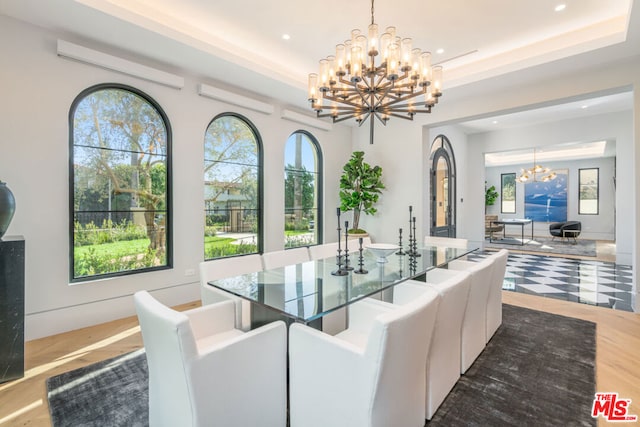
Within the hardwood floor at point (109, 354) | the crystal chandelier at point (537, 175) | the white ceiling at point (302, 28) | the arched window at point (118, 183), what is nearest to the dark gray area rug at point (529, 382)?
the hardwood floor at point (109, 354)

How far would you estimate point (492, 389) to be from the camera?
2082 mm

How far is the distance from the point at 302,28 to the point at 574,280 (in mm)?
5713

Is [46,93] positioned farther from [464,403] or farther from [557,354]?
[557,354]

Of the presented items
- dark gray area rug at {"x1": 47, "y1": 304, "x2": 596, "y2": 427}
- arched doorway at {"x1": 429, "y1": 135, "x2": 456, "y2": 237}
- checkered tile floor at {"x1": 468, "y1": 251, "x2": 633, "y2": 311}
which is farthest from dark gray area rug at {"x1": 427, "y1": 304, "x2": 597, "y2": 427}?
arched doorway at {"x1": 429, "y1": 135, "x2": 456, "y2": 237}

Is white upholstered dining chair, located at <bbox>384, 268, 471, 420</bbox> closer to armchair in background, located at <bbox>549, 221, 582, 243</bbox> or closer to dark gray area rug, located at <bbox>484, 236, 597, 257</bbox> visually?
dark gray area rug, located at <bbox>484, 236, 597, 257</bbox>

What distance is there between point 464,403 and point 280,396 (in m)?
1.20

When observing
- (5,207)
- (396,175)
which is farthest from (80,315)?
(396,175)

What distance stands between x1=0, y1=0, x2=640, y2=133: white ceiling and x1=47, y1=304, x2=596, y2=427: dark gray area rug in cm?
304

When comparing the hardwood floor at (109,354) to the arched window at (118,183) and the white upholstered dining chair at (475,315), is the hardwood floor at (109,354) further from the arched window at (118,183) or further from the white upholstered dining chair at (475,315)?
the white upholstered dining chair at (475,315)

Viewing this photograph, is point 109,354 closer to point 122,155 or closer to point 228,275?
point 228,275

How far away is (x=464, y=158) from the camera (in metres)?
8.27

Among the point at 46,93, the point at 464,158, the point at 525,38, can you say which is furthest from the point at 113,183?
the point at 464,158

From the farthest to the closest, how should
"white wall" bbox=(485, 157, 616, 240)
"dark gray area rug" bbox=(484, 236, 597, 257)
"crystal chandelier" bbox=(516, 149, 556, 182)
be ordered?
"white wall" bbox=(485, 157, 616, 240) < "crystal chandelier" bbox=(516, 149, 556, 182) < "dark gray area rug" bbox=(484, 236, 597, 257)

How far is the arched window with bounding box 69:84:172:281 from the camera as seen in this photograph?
3207mm
